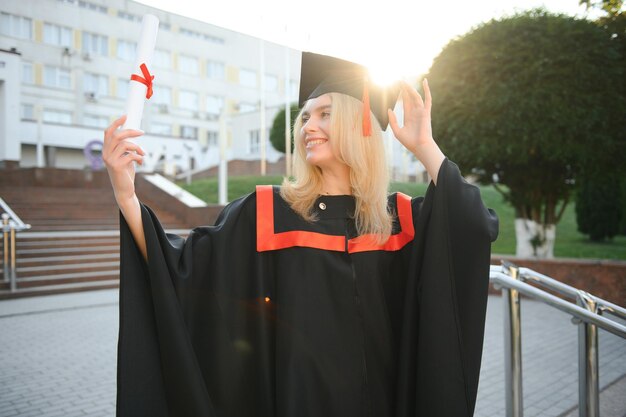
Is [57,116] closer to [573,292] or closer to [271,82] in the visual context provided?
[271,82]

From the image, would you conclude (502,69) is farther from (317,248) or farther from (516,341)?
(317,248)

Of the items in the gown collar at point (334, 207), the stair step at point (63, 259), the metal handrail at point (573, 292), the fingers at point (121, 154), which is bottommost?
the stair step at point (63, 259)

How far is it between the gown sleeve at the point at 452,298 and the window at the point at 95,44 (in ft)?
121

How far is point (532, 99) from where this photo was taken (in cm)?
776

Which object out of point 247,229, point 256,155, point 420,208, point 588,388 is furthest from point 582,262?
point 256,155

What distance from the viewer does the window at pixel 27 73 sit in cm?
3089

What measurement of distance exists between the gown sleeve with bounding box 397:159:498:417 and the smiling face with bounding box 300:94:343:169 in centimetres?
51

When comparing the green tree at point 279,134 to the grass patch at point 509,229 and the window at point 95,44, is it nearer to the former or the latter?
the grass patch at point 509,229

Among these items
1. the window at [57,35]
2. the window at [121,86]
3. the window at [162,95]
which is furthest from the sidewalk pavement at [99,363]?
the window at [162,95]

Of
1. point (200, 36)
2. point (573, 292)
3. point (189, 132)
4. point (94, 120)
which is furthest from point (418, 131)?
point (200, 36)

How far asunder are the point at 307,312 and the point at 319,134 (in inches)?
31.8

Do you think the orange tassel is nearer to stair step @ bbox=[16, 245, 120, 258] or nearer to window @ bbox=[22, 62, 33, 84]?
stair step @ bbox=[16, 245, 120, 258]

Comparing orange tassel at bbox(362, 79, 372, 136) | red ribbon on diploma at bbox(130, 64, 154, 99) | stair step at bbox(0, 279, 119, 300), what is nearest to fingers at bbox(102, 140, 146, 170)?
red ribbon on diploma at bbox(130, 64, 154, 99)

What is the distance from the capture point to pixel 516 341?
2.97m
